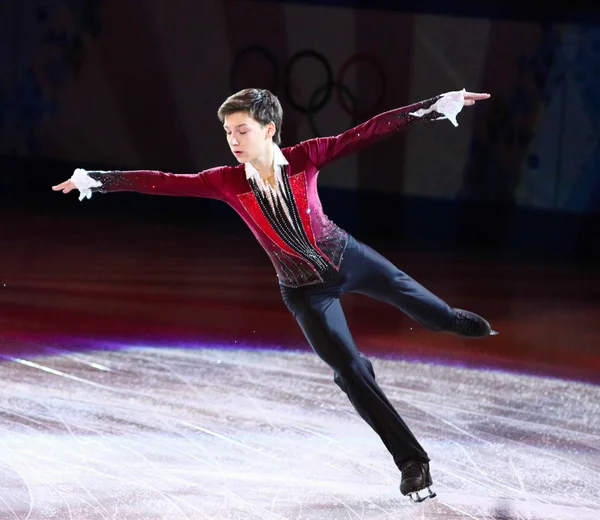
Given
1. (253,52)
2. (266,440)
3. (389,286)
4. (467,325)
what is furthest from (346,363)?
(253,52)

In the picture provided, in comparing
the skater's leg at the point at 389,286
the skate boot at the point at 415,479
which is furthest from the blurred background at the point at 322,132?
the skate boot at the point at 415,479

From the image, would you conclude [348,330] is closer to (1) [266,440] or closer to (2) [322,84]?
(1) [266,440]

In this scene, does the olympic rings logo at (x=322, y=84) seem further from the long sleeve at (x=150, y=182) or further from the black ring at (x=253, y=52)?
the long sleeve at (x=150, y=182)

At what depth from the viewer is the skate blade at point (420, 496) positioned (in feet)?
11.0

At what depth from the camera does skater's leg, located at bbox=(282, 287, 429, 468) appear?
331 cm

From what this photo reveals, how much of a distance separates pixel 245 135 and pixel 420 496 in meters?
1.47

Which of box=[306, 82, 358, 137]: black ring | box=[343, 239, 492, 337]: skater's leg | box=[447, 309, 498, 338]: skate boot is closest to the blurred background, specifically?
box=[306, 82, 358, 137]: black ring

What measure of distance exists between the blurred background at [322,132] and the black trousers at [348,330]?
365cm

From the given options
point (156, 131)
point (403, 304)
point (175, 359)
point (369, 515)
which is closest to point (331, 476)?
point (369, 515)

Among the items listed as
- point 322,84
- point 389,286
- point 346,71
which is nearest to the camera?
point 389,286

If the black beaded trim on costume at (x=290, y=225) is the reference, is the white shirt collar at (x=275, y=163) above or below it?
above

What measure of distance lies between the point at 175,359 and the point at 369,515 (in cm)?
219

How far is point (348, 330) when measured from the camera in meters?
3.40

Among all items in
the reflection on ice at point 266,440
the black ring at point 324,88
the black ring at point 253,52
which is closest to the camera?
the reflection on ice at point 266,440
